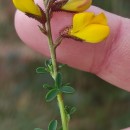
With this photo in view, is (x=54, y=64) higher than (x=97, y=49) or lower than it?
higher

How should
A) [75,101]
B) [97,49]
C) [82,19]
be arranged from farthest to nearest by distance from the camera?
[75,101] < [97,49] < [82,19]

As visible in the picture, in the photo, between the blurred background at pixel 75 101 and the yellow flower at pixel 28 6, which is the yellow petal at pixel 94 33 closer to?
the yellow flower at pixel 28 6

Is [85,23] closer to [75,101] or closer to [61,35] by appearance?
[61,35]

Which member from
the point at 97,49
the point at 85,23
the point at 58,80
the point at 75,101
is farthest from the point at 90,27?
the point at 75,101

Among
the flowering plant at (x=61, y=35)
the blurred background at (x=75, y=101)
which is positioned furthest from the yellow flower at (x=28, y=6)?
the blurred background at (x=75, y=101)

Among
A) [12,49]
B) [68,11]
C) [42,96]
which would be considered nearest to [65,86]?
[68,11]

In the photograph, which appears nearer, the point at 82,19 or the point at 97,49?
the point at 82,19


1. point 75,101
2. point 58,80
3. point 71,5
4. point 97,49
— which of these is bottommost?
point 75,101
